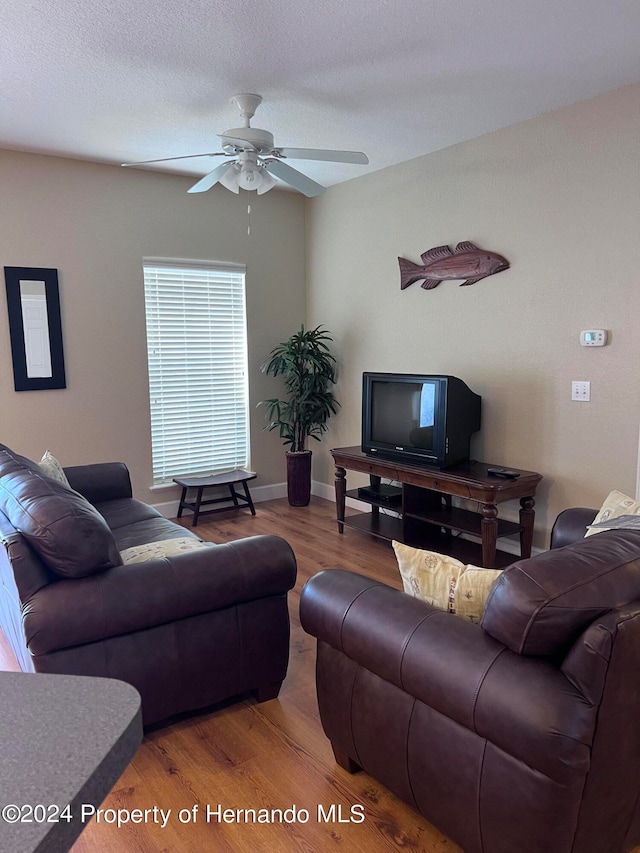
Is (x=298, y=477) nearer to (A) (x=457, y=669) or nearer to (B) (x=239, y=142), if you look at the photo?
(B) (x=239, y=142)

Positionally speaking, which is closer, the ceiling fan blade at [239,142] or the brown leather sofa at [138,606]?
the brown leather sofa at [138,606]

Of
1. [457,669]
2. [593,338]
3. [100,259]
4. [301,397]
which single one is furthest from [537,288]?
[100,259]

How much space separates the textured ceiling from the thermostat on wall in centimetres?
130

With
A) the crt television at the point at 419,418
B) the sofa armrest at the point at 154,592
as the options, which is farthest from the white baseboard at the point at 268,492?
the sofa armrest at the point at 154,592

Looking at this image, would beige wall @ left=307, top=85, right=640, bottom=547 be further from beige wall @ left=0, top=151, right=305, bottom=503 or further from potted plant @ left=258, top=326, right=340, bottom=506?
beige wall @ left=0, top=151, right=305, bottom=503

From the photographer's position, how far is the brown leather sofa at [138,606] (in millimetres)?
1985

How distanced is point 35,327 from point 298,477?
7.92 ft

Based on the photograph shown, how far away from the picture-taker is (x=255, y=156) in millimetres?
3346

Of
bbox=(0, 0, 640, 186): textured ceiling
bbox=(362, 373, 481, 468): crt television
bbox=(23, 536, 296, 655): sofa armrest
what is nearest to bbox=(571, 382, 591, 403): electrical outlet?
bbox=(362, 373, 481, 468): crt television

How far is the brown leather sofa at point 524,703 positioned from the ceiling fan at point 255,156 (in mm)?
2536

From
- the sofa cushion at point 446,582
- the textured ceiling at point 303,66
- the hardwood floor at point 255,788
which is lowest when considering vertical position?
the hardwood floor at point 255,788

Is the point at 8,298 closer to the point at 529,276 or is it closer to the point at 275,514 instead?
the point at 275,514

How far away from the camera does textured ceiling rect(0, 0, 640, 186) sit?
2525 millimetres

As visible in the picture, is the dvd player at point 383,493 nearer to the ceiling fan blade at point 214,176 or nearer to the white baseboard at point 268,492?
the white baseboard at point 268,492
